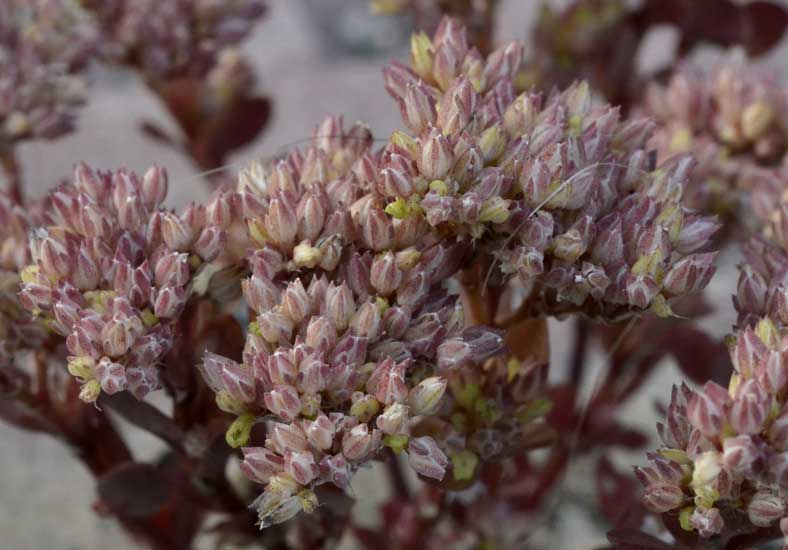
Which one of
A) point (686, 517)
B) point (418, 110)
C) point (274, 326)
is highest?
point (418, 110)

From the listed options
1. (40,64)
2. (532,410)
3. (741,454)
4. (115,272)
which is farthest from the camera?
(40,64)

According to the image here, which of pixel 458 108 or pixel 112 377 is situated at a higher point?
pixel 458 108

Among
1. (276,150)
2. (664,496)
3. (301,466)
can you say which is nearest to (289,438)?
(301,466)

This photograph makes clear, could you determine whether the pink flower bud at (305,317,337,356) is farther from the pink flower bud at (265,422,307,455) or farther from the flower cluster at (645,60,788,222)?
the flower cluster at (645,60,788,222)

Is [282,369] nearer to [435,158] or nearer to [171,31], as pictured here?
[435,158]

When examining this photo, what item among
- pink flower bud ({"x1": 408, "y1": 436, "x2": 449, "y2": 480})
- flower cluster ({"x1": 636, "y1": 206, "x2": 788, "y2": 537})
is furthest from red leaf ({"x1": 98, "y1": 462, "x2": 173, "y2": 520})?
flower cluster ({"x1": 636, "y1": 206, "x2": 788, "y2": 537})

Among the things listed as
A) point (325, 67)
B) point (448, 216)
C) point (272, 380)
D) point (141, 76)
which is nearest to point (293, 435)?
point (272, 380)
